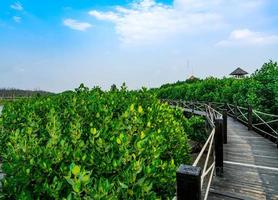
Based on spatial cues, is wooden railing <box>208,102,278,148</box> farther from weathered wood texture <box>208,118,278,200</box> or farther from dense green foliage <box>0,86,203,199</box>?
dense green foliage <box>0,86,203,199</box>

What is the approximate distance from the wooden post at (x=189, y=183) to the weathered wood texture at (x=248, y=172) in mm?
2428

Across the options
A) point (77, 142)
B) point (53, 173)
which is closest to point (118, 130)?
point (77, 142)

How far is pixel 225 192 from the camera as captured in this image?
18.4 feet

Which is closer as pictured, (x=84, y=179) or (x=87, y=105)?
(x=84, y=179)

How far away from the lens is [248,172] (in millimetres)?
6965

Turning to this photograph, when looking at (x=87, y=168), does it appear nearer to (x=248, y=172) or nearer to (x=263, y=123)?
(x=248, y=172)

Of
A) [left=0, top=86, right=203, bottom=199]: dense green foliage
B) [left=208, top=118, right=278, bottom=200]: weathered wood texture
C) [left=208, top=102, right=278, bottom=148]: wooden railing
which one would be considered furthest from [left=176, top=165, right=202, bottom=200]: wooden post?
[left=208, top=102, right=278, bottom=148]: wooden railing

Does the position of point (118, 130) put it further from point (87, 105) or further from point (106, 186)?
point (87, 105)

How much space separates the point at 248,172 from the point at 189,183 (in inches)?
178

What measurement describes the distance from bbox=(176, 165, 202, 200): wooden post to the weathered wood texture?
243cm

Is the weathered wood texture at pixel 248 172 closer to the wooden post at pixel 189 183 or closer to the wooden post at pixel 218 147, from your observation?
the wooden post at pixel 218 147

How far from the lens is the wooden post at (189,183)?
3145 millimetres

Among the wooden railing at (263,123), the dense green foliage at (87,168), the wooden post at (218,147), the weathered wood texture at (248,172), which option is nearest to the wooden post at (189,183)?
the dense green foliage at (87,168)

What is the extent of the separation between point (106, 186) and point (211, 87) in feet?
97.3
